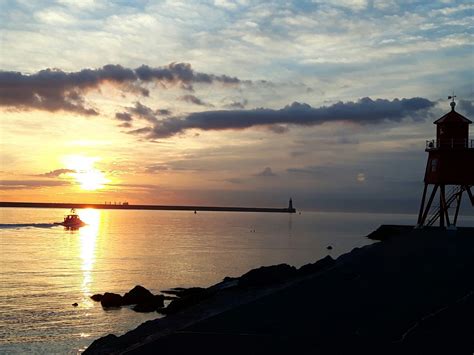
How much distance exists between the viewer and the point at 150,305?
3244 centimetres

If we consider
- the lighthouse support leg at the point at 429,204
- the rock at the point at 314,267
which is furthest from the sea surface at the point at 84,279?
the lighthouse support leg at the point at 429,204

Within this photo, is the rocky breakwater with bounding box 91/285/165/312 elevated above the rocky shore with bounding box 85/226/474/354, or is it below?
below

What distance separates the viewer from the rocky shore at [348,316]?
14102mm

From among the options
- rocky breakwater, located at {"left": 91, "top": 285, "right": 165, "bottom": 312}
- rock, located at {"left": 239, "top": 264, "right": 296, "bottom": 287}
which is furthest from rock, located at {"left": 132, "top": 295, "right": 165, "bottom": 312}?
rock, located at {"left": 239, "top": 264, "right": 296, "bottom": 287}

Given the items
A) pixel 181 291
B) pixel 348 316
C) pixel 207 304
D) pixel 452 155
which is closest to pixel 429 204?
pixel 452 155

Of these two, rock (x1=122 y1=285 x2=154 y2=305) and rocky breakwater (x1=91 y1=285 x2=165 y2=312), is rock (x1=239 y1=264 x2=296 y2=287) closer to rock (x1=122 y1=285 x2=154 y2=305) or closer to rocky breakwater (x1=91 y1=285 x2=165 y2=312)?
rocky breakwater (x1=91 y1=285 x2=165 y2=312)

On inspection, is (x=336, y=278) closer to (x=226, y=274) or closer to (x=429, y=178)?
(x=429, y=178)

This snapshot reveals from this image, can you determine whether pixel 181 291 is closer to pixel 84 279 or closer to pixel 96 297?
pixel 96 297

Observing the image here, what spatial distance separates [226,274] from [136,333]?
29727mm

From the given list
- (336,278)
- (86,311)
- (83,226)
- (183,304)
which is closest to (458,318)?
(336,278)

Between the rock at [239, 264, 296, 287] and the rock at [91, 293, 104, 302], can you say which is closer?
the rock at [239, 264, 296, 287]

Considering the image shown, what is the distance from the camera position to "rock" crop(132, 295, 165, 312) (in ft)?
105

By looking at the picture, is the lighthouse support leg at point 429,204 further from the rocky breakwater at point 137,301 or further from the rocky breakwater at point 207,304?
the rocky breakwater at point 137,301

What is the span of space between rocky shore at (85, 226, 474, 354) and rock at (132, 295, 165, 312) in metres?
5.38
